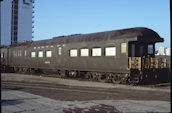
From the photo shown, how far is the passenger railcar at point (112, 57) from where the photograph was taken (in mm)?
16391

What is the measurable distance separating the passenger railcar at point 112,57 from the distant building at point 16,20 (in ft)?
267

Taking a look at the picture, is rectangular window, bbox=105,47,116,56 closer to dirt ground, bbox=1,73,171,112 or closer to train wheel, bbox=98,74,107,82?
train wheel, bbox=98,74,107,82

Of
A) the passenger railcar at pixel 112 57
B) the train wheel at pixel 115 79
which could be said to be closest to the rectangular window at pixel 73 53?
the passenger railcar at pixel 112 57

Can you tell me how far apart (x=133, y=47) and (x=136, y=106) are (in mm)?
8813

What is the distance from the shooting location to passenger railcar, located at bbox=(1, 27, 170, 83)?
16.4 meters

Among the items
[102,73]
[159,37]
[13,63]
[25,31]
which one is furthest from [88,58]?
[25,31]

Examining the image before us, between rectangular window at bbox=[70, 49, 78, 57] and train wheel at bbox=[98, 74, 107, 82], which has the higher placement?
rectangular window at bbox=[70, 49, 78, 57]

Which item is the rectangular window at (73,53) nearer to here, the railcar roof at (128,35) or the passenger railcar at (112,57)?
the passenger railcar at (112,57)

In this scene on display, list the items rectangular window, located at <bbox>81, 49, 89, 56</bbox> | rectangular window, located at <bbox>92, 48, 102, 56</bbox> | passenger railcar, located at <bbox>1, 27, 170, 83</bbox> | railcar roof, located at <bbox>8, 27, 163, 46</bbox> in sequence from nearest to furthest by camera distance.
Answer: passenger railcar, located at <bbox>1, 27, 170, 83</bbox> < railcar roof, located at <bbox>8, 27, 163, 46</bbox> < rectangular window, located at <bbox>92, 48, 102, 56</bbox> < rectangular window, located at <bbox>81, 49, 89, 56</bbox>

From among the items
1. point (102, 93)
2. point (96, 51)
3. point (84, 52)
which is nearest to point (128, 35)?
point (96, 51)

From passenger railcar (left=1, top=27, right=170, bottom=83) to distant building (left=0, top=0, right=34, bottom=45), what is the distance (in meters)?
81.4

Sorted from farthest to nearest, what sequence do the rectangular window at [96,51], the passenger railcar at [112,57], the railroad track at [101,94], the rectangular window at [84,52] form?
the rectangular window at [84,52]
the rectangular window at [96,51]
the passenger railcar at [112,57]
the railroad track at [101,94]

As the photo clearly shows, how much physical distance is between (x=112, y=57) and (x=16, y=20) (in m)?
96.6

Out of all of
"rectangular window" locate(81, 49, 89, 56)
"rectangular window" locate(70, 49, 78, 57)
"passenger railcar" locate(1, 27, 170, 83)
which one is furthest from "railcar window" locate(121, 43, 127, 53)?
"rectangular window" locate(70, 49, 78, 57)
